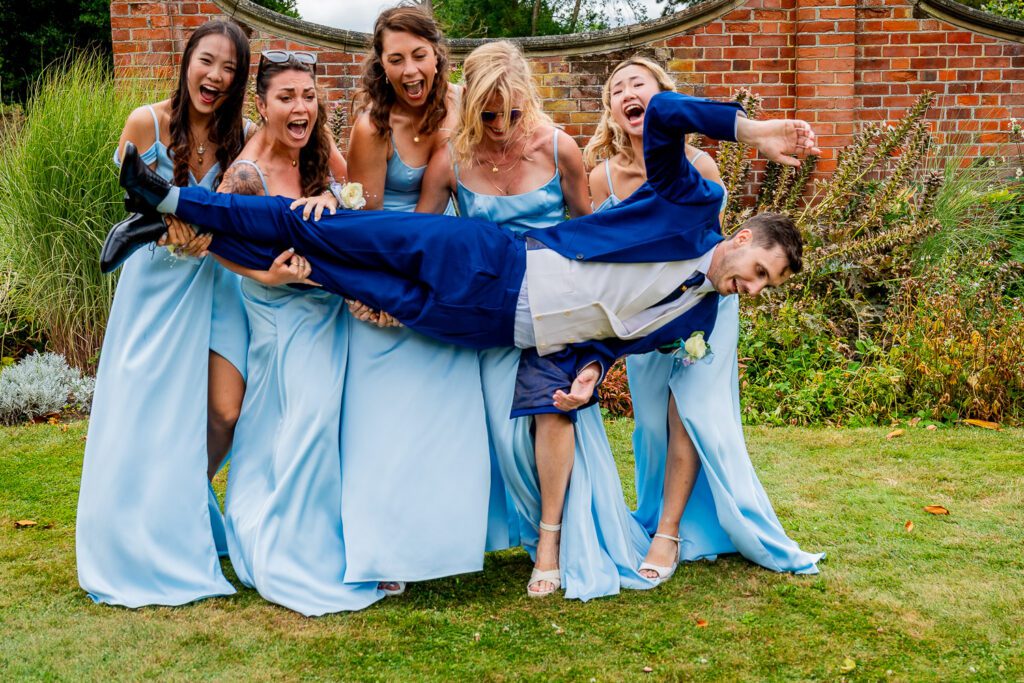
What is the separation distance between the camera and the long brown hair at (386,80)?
387cm

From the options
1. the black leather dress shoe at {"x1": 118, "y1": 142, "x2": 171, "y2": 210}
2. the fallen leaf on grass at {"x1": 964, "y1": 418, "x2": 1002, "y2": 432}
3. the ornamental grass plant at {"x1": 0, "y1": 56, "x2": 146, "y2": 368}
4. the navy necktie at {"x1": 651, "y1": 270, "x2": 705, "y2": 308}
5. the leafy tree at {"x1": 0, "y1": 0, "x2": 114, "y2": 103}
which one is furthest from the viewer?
the leafy tree at {"x1": 0, "y1": 0, "x2": 114, "y2": 103}

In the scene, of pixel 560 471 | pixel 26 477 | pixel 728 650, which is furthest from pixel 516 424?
pixel 26 477

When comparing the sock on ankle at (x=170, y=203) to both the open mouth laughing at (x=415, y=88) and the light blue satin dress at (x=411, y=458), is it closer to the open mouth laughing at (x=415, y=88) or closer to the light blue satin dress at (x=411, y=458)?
the light blue satin dress at (x=411, y=458)

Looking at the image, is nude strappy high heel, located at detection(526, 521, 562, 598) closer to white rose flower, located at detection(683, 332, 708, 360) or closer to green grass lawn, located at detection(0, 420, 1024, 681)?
green grass lawn, located at detection(0, 420, 1024, 681)

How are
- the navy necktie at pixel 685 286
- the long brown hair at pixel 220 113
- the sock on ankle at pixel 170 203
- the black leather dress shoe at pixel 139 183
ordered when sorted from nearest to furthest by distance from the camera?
1. the black leather dress shoe at pixel 139 183
2. the sock on ankle at pixel 170 203
3. the navy necktie at pixel 685 286
4. the long brown hair at pixel 220 113

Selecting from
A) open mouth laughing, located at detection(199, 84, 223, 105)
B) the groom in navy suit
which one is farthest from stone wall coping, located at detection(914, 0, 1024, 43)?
open mouth laughing, located at detection(199, 84, 223, 105)

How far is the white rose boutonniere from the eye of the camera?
3.53 m

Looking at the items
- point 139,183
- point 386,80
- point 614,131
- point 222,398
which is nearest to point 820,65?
point 614,131

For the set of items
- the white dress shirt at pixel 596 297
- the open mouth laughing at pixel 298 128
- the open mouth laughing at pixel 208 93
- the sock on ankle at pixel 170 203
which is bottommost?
the white dress shirt at pixel 596 297

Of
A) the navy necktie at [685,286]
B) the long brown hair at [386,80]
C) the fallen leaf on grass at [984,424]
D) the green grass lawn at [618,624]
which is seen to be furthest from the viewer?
the fallen leaf on grass at [984,424]

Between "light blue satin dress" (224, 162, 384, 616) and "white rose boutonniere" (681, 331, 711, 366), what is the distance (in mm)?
1304

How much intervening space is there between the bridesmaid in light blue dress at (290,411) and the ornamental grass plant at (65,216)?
139 inches

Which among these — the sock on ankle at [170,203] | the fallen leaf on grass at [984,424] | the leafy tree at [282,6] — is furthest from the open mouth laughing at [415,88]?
the leafy tree at [282,6]

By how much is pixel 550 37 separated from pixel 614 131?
4592 mm
